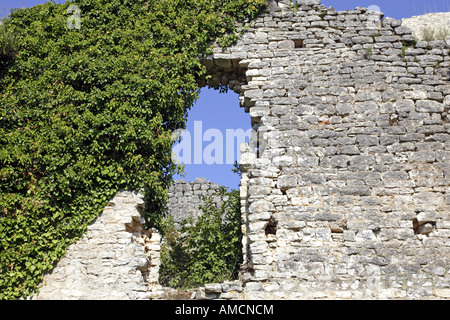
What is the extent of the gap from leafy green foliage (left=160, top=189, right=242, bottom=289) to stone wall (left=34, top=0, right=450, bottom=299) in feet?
4.31

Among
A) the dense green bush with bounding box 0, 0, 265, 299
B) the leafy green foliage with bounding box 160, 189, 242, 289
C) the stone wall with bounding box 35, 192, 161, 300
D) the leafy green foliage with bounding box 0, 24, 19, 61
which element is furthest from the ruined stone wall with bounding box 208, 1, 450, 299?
the leafy green foliage with bounding box 0, 24, 19, 61

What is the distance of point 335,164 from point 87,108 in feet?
12.2

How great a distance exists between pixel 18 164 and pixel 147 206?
6.29 ft

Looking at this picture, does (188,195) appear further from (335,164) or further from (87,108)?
(335,164)

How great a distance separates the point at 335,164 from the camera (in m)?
6.64

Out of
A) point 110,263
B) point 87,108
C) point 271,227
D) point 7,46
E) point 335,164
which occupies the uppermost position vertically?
point 7,46

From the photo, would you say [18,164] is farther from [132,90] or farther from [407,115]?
[407,115]

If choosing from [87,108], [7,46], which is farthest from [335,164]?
[7,46]

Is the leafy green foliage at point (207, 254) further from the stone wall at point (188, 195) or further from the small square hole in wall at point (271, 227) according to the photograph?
the stone wall at point (188, 195)

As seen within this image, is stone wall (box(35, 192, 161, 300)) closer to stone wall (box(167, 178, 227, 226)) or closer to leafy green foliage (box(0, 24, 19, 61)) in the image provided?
leafy green foliage (box(0, 24, 19, 61))

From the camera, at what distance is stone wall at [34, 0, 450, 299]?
614 cm

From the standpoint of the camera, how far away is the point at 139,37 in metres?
7.55
